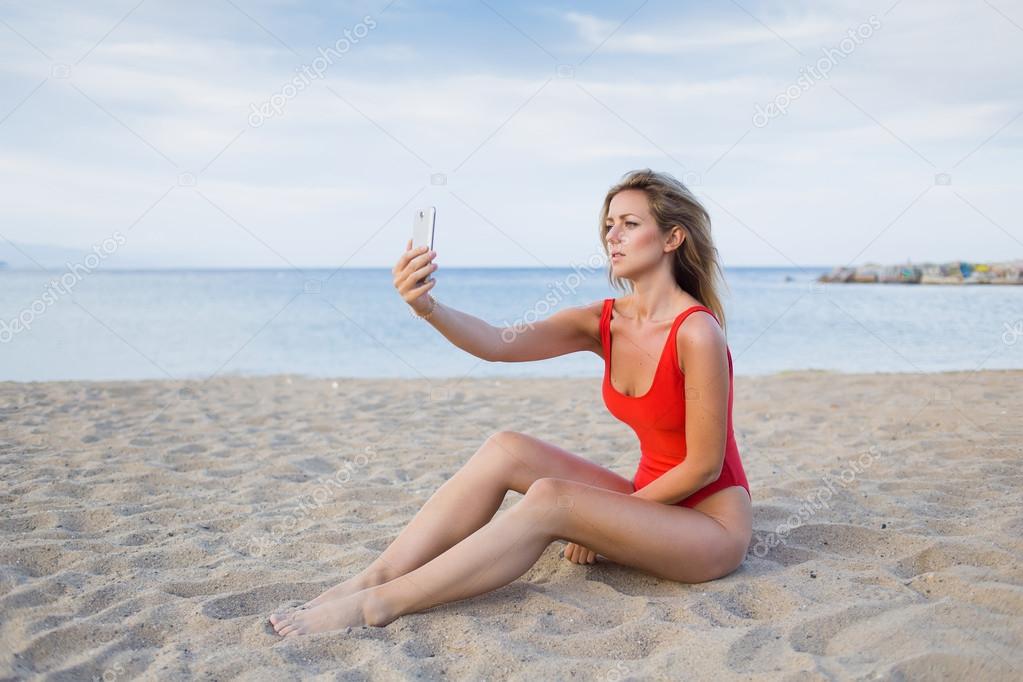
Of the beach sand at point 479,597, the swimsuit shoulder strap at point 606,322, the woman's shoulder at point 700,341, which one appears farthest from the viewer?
the swimsuit shoulder strap at point 606,322

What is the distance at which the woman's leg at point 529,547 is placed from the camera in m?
2.36

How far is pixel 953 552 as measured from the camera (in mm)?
2762

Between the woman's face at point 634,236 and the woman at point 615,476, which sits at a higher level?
the woman's face at point 634,236

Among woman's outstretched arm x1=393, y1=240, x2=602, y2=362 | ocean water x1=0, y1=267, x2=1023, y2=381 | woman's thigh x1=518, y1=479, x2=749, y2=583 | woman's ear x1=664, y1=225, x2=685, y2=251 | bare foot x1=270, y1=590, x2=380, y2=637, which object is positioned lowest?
bare foot x1=270, y1=590, x2=380, y2=637

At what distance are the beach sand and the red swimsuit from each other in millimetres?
334

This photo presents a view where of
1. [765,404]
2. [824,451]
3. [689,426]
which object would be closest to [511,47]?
[765,404]

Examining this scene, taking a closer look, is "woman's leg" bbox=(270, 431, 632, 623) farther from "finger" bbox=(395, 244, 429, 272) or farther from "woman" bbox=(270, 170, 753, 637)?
"finger" bbox=(395, 244, 429, 272)

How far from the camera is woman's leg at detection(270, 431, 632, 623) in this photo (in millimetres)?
2576

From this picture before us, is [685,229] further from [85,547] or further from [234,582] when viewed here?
[85,547]

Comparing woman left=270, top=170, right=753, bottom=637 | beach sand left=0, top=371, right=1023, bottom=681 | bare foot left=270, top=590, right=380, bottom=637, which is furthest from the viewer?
woman left=270, top=170, right=753, bottom=637

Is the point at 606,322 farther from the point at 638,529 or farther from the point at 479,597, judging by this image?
the point at 479,597

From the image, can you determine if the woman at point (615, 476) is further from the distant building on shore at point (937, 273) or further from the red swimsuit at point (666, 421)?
the distant building on shore at point (937, 273)

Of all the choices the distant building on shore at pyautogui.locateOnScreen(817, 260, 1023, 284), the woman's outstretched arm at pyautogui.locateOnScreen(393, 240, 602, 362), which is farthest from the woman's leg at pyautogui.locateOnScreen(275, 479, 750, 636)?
the distant building on shore at pyautogui.locateOnScreen(817, 260, 1023, 284)

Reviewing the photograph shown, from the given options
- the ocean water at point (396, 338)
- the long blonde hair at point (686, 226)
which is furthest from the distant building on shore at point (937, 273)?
the long blonde hair at point (686, 226)
